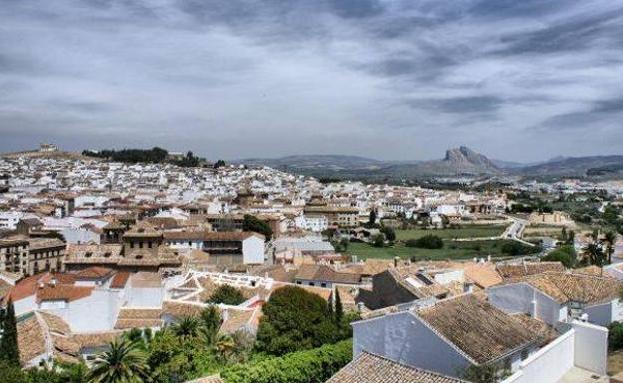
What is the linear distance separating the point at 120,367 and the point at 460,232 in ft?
306

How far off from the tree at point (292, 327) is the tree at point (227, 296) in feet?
21.3

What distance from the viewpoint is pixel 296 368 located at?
18984 millimetres

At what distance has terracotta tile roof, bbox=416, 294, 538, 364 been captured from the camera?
52.5 ft

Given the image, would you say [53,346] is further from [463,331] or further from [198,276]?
[463,331]

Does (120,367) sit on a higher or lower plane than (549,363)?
lower

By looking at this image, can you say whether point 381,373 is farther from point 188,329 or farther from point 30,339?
point 30,339

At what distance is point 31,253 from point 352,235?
57.0 meters

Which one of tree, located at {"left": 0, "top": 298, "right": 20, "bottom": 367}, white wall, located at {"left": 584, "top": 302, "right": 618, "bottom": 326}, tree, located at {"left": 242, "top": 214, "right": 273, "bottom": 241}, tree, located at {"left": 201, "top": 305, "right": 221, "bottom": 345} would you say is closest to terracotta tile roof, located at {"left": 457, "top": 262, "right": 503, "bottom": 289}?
white wall, located at {"left": 584, "top": 302, "right": 618, "bottom": 326}

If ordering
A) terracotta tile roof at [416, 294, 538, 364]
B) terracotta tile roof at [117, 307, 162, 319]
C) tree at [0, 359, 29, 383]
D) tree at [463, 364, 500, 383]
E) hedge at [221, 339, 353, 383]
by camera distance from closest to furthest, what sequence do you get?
tree at [463, 364, 500, 383] < terracotta tile roof at [416, 294, 538, 364] < hedge at [221, 339, 353, 383] < tree at [0, 359, 29, 383] < terracotta tile roof at [117, 307, 162, 319]

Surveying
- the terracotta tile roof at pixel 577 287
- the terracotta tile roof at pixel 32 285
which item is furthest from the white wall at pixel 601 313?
the terracotta tile roof at pixel 32 285

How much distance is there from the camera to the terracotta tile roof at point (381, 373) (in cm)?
1398

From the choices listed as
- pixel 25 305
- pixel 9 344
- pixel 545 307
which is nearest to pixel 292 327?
pixel 545 307

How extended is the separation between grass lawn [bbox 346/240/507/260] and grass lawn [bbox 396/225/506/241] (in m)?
7.94

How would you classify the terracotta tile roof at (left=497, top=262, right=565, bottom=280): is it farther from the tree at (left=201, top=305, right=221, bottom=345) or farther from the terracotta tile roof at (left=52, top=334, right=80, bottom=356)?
the terracotta tile roof at (left=52, top=334, right=80, bottom=356)
